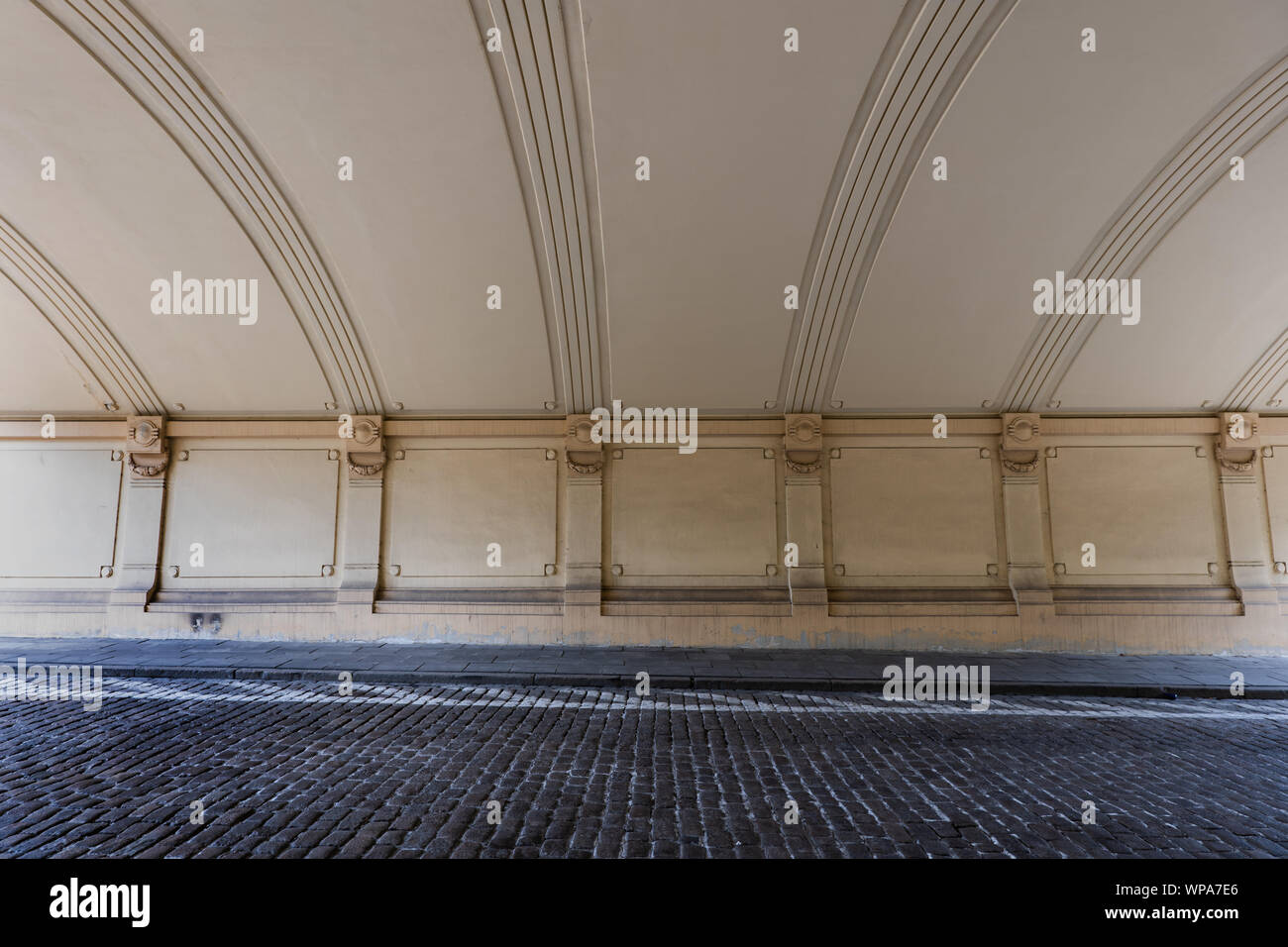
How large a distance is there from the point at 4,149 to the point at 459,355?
585cm

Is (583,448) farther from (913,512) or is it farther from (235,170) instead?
(235,170)

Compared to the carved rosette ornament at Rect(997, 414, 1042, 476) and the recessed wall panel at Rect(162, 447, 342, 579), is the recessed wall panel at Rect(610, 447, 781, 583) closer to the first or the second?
the carved rosette ornament at Rect(997, 414, 1042, 476)

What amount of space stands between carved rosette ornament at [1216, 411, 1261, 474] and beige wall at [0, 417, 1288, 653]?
5.5 inches

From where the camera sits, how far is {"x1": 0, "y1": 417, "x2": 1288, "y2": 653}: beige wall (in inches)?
417

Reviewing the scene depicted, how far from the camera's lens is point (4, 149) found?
8148 mm

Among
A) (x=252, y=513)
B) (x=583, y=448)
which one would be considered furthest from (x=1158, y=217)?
(x=252, y=513)

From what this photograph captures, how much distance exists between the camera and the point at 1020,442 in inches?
423

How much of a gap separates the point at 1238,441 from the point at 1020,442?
3.62 m

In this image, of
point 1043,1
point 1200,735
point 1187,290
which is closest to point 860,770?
point 1200,735

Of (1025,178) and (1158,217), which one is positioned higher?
(1025,178)

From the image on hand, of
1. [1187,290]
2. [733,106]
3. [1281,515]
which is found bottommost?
[1281,515]

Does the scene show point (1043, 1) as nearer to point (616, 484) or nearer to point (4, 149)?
point (616, 484)

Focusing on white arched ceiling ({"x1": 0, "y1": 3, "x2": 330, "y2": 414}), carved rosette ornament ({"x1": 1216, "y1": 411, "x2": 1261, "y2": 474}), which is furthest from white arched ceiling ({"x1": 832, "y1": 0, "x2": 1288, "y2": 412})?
white arched ceiling ({"x1": 0, "y1": 3, "x2": 330, "y2": 414})

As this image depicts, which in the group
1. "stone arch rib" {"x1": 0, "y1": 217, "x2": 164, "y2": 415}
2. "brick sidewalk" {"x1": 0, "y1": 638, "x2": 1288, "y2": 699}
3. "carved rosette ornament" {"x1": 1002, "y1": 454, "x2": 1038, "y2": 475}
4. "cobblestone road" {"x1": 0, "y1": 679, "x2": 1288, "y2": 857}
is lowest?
"cobblestone road" {"x1": 0, "y1": 679, "x2": 1288, "y2": 857}
